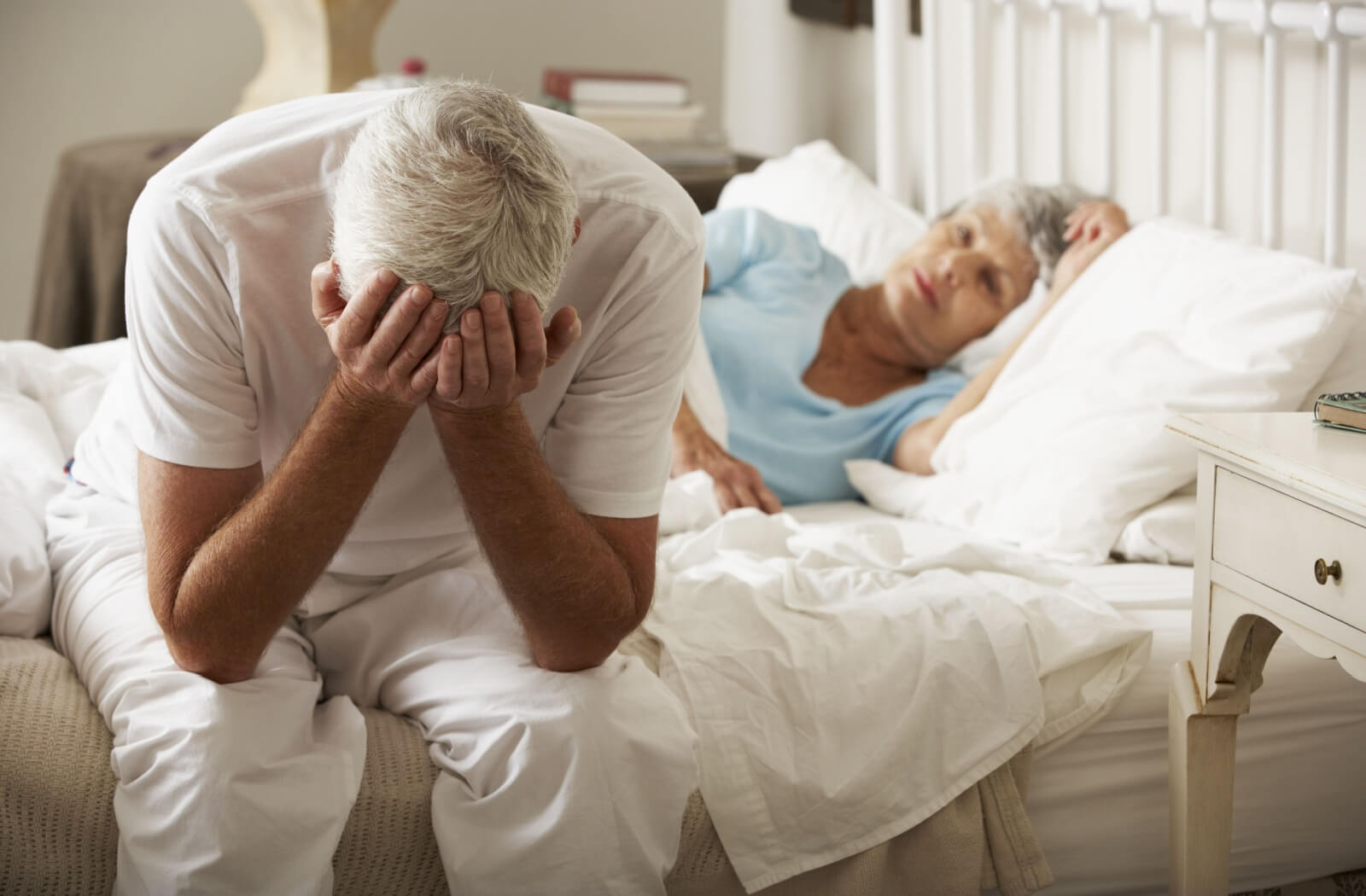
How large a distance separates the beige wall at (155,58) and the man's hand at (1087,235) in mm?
1673

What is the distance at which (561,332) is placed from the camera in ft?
3.08

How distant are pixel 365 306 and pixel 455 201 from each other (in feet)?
0.29

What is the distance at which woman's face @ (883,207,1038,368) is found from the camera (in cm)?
189

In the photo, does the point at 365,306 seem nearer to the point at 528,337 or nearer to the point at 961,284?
the point at 528,337

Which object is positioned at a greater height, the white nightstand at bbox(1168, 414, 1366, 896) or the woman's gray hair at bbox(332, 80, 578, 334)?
the woman's gray hair at bbox(332, 80, 578, 334)

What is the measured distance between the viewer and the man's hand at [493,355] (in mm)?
862

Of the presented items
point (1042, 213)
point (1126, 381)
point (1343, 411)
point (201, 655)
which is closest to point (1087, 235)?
point (1042, 213)

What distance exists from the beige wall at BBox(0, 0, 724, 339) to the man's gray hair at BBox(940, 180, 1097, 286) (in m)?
1.56

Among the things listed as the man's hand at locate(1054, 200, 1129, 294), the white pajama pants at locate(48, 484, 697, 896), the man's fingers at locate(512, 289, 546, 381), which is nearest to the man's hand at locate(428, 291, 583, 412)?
the man's fingers at locate(512, 289, 546, 381)

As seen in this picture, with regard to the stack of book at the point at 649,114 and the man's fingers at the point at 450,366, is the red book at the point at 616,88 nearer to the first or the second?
the stack of book at the point at 649,114

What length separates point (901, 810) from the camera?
3.68 ft

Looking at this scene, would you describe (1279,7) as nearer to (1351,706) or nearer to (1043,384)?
(1043,384)

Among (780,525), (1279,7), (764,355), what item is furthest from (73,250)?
(1279,7)

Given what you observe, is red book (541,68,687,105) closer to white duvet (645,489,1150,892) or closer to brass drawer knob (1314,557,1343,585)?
white duvet (645,489,1150,892)
